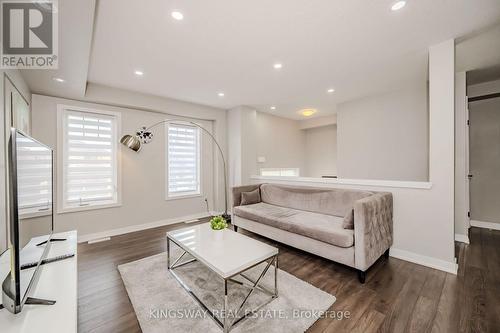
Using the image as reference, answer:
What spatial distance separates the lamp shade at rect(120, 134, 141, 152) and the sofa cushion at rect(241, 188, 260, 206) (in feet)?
7.24

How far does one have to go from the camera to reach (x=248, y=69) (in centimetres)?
297

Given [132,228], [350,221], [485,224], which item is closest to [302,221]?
[350,221]

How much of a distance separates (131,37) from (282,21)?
161cm

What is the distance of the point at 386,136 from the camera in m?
4.09

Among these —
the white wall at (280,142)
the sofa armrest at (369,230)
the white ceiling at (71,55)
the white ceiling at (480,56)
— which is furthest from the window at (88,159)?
the white ceiling at (480,56)

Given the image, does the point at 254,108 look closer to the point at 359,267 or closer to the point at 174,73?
the point at 174,73

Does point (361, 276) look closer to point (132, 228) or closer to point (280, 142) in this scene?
point (132, 228)

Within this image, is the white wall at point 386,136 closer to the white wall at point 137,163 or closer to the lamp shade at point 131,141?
the white wall at point 137,163

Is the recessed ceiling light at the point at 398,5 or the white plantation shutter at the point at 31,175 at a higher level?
the recessed ceiling light at the point at 398,5

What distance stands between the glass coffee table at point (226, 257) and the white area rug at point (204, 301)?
0.16 feet

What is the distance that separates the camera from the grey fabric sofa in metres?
2.20

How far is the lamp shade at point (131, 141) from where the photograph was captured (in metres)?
3.73

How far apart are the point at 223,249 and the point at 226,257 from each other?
17 centimetres

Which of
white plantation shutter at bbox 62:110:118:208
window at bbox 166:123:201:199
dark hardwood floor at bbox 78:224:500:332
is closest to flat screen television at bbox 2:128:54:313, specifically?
dark hardwood floor at bbox 78:224:500:332
